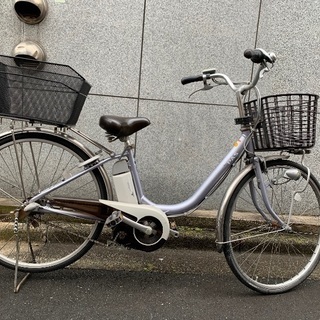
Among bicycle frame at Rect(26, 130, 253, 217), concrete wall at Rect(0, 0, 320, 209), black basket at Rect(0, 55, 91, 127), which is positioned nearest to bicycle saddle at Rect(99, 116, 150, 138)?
bicycle frame at Rect(26, 130, 253, 217)

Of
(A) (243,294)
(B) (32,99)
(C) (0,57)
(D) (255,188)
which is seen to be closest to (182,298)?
(A) (243,294)

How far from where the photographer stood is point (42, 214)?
8.93ft

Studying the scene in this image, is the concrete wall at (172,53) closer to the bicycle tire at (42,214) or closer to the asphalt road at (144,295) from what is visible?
the bicycle tire at (42,214)

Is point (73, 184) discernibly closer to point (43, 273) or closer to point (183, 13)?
point (43, 273)

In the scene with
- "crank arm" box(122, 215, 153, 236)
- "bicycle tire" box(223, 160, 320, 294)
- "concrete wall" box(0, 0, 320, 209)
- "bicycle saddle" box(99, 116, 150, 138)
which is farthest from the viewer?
"concrete wall" box(0, 0, 320, 209)

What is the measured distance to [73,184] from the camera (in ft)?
12.0

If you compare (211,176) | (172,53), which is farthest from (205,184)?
(172,53)

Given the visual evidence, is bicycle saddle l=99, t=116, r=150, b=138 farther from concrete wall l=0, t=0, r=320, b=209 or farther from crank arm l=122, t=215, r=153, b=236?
concrete wall l=0, t=0, r=320, b=209

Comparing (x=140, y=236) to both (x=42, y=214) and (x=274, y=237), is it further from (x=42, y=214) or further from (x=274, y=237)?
(x=274, y=237)

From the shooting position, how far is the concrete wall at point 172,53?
353 cm

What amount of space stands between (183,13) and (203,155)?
4.81 feet

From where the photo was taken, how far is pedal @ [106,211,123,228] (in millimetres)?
2586

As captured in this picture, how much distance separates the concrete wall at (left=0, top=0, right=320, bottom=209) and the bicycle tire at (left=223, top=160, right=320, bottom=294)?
831 millimetres

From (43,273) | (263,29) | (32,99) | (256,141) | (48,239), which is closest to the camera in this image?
(32,99)
